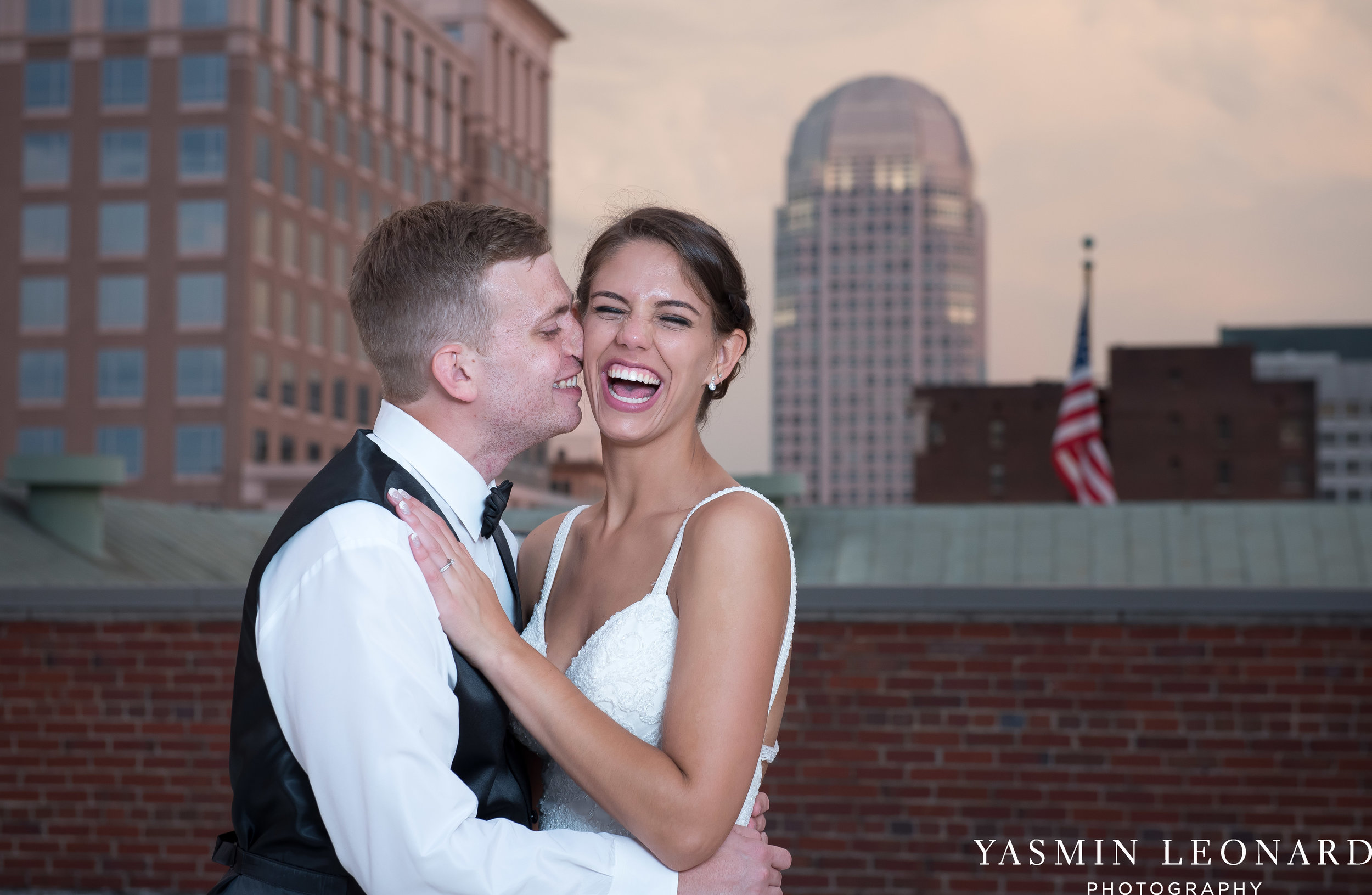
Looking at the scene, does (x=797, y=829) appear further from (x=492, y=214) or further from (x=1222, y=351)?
(x=1222, y=351)

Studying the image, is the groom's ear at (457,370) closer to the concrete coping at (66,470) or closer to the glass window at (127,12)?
the concrete coping at (66,470)

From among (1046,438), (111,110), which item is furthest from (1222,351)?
(111,110)

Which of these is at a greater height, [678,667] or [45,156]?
[45,156]

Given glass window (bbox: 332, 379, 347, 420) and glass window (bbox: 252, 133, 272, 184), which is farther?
glass window (bbox: 332, 379, 347, 420)

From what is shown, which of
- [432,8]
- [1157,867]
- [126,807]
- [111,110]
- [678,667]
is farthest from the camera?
[432,8]

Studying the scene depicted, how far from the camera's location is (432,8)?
100750 millimetres

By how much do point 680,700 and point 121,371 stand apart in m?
76.8

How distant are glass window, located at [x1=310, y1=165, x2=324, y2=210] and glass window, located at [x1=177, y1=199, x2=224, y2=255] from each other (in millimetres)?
7130

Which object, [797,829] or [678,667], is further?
[797,829]

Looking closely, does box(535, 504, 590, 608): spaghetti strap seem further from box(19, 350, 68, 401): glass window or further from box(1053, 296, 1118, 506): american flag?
box(19, 350, 68, 401): glass window

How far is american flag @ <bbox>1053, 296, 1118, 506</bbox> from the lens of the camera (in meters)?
34.8

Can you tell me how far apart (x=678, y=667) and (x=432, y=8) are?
4132 inches

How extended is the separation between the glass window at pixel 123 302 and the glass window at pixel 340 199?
12795mm

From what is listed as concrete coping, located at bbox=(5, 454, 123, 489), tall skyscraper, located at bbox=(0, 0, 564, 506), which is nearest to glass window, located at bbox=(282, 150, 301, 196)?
tall skyscraper, located at bbox=(0, 0, 564, 506)
